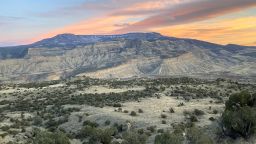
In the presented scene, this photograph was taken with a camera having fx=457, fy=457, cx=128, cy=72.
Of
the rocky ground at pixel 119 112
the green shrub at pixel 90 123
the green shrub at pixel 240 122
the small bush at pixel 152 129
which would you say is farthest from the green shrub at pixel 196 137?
the green shrub at pixel 90 123

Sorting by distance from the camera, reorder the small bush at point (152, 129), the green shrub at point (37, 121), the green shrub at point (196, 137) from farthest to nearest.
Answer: the green shrub at point (37, 121) → the small bush at point (152, 129) → the green shrub at point (196, 137)

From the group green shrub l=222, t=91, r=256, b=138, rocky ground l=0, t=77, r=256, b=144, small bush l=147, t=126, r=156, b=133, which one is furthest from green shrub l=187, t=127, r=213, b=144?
small bush l=147, t=126, r=156, b=133

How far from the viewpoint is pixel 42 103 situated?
6322 centimetres

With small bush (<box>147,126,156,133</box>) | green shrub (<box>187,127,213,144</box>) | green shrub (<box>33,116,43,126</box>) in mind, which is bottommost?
green shrub (<box>33,116,43,126</box>)

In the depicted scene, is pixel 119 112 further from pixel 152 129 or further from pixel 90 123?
pixel 152 129

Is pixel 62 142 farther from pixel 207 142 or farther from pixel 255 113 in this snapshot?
Result: pixel 255 113

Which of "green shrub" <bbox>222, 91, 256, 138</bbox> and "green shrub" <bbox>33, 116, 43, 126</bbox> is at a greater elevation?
"green shrub" <bbox>222, 91, 256, 138</bbox>

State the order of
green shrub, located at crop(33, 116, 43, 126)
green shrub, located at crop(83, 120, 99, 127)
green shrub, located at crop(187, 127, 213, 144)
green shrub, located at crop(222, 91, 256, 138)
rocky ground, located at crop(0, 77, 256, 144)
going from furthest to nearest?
1. green shrub, located at crop(33, 116, 43, 126)
2. green shrub, located at crop(83, 120, 99, 127)
3. rocky ground, located at crop(0, 77, 256, 144)
4. green shrub, located at crop(222, 91, 256, 138)
5. green shrub, located at crop(187, 127, 213, 144)

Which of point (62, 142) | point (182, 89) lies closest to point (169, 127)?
point (62, 142)

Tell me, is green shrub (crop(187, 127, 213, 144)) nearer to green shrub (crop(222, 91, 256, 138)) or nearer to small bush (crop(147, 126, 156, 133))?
green shrub (crop(222, 91, 256, 138))

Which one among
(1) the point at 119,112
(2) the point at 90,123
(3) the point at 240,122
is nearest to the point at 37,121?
(2) the point at 90,123

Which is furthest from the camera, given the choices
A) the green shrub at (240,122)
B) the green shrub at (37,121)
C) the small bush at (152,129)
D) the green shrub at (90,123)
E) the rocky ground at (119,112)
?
the green shrub at (37,121)

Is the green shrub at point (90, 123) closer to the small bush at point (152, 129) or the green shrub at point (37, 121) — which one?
the small bush at point (152, 129)

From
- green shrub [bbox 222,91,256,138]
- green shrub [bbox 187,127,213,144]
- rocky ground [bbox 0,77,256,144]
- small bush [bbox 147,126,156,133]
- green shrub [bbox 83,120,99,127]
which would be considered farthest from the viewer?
green shrub [bbox 83,120,99,127]
